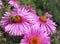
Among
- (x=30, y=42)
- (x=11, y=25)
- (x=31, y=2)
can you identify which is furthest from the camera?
(x=31, y=2)

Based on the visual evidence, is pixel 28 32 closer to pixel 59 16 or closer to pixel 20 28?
pixel 20 28

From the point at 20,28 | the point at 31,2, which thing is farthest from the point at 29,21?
the point at 31,2

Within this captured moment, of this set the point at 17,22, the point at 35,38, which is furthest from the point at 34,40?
the point at 17,22

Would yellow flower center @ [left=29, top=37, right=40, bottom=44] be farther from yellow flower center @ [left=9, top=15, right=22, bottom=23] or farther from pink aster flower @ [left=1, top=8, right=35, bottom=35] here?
yellow flower center @ [left=9, top=15, right=22, bottom=23]

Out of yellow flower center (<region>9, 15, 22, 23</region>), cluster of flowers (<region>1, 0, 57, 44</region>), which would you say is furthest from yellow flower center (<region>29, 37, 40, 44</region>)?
yellow flower center (<region>9, 15, 22, 23</region>)

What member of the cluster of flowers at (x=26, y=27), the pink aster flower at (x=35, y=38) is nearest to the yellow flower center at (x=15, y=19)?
the cluster of flowers at (x=26, y=27)

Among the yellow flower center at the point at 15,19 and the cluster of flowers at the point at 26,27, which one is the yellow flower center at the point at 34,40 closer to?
the cluster of flowers at the point at 26,27

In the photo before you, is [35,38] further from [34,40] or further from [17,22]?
[17,22]
